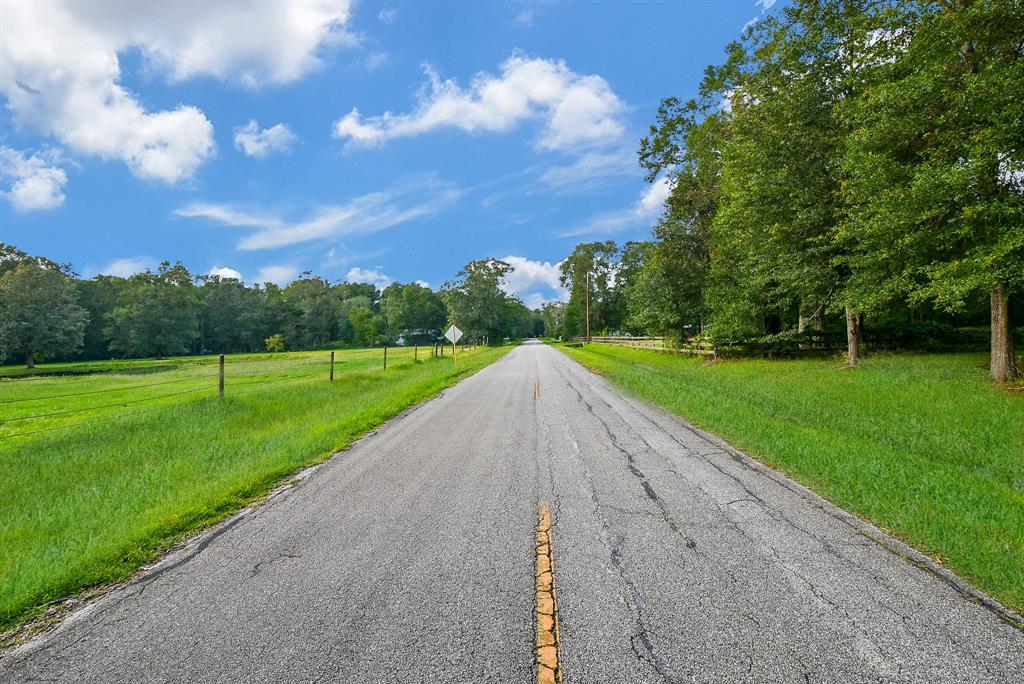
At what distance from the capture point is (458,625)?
2.54 m

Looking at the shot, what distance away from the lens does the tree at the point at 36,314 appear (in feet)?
134

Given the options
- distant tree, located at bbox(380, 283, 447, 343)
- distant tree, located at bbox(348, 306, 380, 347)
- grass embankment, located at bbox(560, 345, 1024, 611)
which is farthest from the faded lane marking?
distant tree, located at bbox(380, 283, 447, 343)

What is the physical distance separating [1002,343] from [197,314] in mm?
84518

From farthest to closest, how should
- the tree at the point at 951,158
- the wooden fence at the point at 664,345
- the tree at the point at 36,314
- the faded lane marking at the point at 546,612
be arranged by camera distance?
the tree at the point at 36,314
the wooden fence at the point at 664,345
the tree at the point at 951,158
the faded lane marking at the point at 546,612

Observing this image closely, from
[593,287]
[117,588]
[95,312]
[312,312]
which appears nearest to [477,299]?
[593,287]

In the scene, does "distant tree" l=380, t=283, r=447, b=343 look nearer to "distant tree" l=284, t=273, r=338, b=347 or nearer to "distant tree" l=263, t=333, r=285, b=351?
"distant tree" l=284, t=273, r=338, b=347

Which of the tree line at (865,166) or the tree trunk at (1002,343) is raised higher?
the tree line at (865,166)

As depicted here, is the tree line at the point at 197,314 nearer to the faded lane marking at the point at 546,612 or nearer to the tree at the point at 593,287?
the tree at the point at 593,287

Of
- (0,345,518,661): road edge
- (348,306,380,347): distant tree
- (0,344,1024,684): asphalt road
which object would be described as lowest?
(0,345,518,661): road edge

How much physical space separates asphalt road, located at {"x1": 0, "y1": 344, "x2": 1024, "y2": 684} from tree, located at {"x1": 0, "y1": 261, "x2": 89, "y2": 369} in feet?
182

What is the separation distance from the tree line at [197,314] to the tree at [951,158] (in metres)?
58.9

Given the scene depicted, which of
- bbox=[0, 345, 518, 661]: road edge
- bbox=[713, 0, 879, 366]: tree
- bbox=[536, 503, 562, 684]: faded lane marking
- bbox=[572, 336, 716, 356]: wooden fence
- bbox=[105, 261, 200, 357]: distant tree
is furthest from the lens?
bbox=[105, 261, 200, 357]: distant tree

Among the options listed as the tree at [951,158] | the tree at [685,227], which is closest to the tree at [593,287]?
the tree at [685,227]

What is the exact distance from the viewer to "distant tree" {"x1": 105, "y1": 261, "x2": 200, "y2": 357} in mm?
58875
